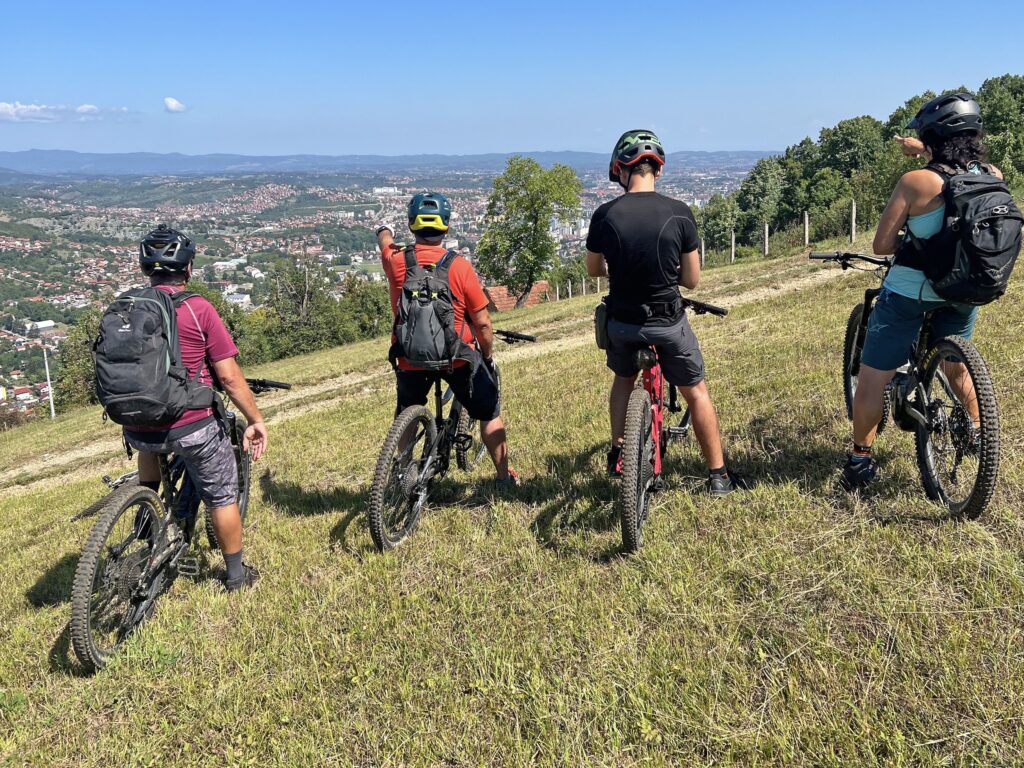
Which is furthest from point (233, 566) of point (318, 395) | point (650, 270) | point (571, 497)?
point (318, 395)

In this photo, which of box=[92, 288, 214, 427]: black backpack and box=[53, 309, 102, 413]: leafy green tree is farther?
box=[53, 309, 102, 413]: leafy green tree

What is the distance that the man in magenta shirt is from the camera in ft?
11.5

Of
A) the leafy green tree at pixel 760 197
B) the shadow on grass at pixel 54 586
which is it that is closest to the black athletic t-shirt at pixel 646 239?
the shadow on grass at pixel 54 586

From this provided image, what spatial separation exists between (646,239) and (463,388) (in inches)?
69.4

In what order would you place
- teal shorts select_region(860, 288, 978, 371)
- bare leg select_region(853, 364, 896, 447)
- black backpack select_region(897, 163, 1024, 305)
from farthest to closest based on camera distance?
1. bare leg select_region(853, 364, 896, 447)
2. teal shorts select_region(860, 288, 978, 371)
3. black backpack select_region(897, 163, 1024, 305)

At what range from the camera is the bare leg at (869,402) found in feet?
11.8

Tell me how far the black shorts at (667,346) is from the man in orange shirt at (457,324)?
944 millimetres

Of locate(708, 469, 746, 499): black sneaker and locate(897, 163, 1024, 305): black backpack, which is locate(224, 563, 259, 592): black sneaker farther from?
locate(897, 163, 1024, 305): black backpack

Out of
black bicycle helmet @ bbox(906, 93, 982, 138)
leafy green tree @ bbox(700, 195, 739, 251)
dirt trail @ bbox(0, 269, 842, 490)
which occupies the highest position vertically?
leafy green tree @ bbox(700, 195, 739, 251)

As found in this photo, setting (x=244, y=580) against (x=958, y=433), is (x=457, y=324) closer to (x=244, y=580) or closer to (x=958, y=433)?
(x=244, y=580)

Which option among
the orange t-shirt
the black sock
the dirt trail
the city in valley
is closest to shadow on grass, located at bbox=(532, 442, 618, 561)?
the orange t-shirt

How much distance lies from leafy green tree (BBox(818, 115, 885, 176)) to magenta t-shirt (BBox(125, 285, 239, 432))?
244 ft

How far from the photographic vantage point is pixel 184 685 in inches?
116

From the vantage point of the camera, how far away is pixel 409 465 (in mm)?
4309
